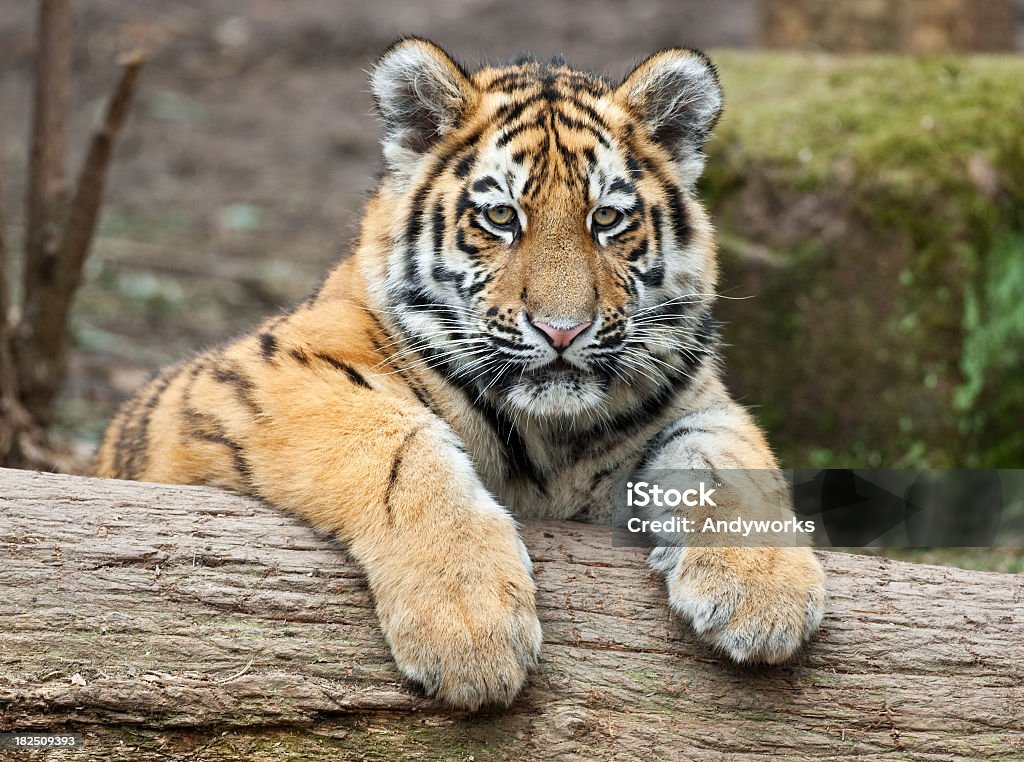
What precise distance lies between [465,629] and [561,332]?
3.32 ft

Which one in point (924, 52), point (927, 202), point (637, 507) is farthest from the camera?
point (924, 52)

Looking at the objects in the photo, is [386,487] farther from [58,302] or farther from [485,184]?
[58,302]

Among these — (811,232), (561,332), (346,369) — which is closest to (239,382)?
(346,369)

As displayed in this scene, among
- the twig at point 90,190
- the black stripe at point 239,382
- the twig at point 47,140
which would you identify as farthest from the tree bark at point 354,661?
the twig at point 47,140

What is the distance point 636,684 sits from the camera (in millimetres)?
3357

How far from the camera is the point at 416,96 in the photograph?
4.14 metres

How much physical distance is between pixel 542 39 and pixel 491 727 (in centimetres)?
1530

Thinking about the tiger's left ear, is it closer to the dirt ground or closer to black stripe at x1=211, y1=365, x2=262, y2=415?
the dirt ground

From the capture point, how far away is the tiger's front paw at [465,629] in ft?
10.3

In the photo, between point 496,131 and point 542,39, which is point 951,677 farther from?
point 542,39

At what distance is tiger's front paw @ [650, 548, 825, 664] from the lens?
3.35m

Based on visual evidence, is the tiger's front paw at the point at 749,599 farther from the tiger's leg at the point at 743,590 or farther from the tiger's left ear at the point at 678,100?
the tiger's left ear at the point at 678,100

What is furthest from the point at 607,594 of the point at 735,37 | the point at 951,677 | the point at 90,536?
the point at 735,37

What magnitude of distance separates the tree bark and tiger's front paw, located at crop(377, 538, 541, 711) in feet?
0.29
